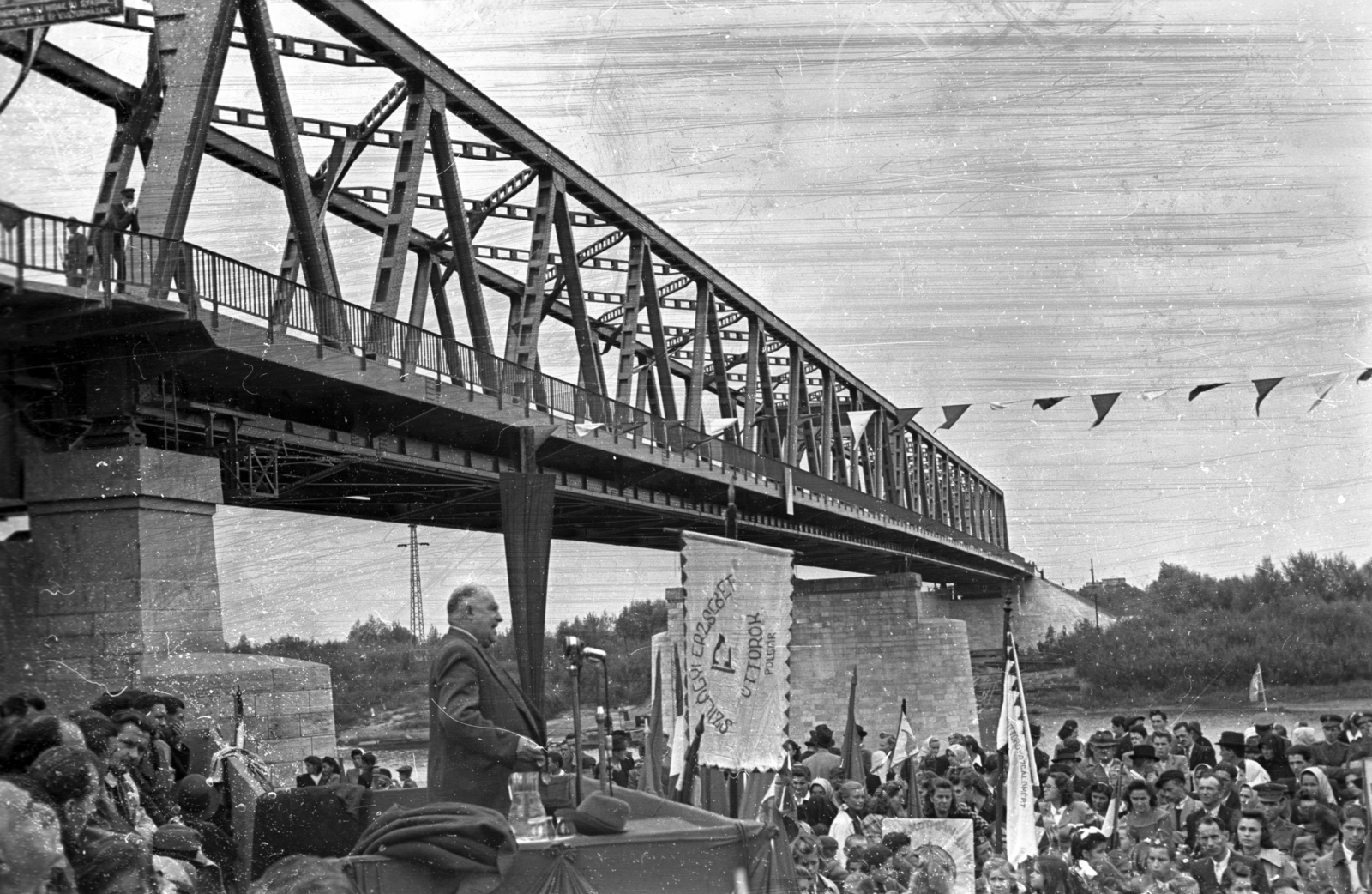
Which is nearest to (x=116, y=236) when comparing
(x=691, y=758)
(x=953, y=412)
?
(x=691, y=758)

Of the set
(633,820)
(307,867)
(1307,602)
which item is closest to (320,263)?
(633,820)

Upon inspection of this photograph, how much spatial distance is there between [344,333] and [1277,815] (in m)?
13.5

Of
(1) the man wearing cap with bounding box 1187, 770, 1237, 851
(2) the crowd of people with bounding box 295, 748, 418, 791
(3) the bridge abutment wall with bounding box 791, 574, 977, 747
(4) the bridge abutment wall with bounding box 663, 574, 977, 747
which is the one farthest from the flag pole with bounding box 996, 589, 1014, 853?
(4) the bridge abutment wall with bounding box 663, 574, 977, 747

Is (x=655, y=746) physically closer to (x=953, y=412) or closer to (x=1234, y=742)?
(x=1234, y=742)

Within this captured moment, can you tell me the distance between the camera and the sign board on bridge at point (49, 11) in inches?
235

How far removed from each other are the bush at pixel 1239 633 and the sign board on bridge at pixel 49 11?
3740 centimetres

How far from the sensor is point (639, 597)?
33781mm

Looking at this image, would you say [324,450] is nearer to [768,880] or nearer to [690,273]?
[768,880]

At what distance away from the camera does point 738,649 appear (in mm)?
9531

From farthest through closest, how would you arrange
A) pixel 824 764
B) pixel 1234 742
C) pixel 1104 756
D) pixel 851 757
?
pixel 824 764, pixel 851 757, pixel 1104 756, pixel 1234 742

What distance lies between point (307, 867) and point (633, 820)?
2.87m

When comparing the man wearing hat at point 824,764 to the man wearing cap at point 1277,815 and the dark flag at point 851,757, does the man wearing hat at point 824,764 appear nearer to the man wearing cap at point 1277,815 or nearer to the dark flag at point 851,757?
the dark flag at point 851,757

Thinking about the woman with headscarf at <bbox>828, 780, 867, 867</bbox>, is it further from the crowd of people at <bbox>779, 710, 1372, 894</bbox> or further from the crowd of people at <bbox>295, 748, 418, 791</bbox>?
the crowd of people at <bbox>295, 748, 418, 791</bbox>

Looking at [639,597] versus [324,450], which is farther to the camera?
[639,597]
